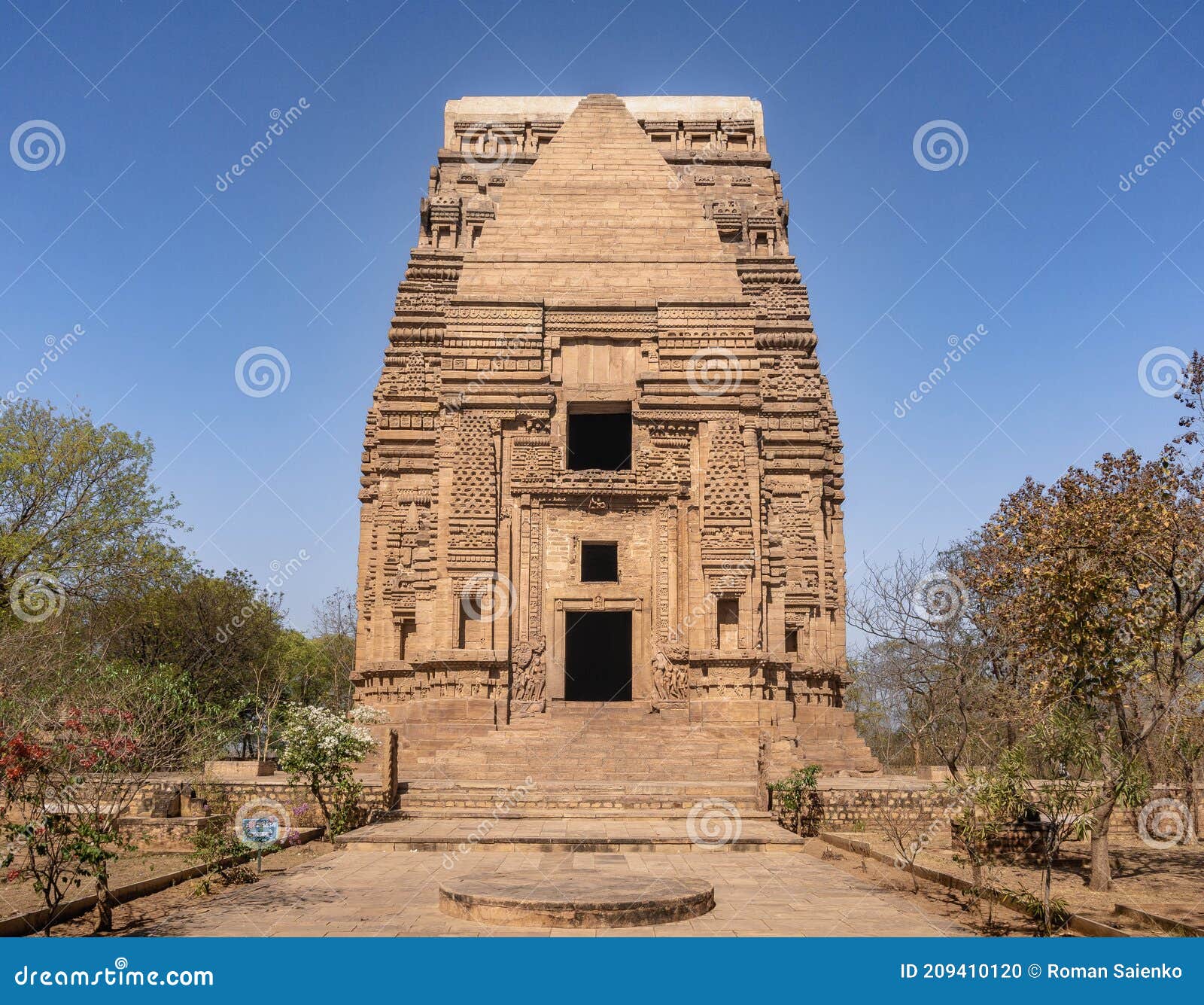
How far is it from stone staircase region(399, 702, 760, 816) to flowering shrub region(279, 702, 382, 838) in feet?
4.89

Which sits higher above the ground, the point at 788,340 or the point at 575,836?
the point at 788,340

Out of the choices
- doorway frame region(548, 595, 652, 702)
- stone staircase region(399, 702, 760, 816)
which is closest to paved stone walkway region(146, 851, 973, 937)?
stone staircase region(399, 702, 760, 816)

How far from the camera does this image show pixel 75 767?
374 inches

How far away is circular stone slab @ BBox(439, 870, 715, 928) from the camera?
873cm

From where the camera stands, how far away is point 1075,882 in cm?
1224

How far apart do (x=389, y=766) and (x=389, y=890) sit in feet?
19.2

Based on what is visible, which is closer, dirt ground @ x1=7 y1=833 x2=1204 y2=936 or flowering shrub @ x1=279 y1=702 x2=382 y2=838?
dirt ground @ x1=7 y1=833 x2=1204 y2=936

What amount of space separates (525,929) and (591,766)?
10.2 meters

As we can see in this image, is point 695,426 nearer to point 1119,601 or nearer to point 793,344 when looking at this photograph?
point 793,344

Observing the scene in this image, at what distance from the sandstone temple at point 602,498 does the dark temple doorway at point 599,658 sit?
211mm

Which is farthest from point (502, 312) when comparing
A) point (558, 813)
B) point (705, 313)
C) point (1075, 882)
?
point (1075, 882)

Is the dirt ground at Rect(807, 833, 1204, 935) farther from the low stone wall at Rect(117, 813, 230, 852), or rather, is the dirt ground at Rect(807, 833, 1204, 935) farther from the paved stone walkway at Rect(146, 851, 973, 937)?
the low stone wall at Rect(117, 813, 230, 852)

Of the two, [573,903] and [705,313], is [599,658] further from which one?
[573,903]

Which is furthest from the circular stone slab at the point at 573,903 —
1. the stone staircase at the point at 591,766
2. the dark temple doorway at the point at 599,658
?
the dark temple doorway at the point at 599,658
